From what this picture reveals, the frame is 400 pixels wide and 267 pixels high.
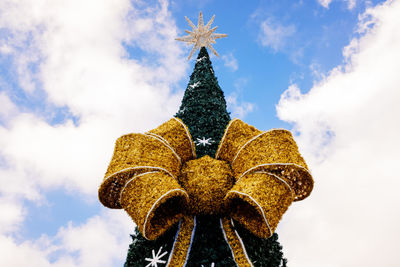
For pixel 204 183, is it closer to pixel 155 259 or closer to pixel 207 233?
pixel 207 233

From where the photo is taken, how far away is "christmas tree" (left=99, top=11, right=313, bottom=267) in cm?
266

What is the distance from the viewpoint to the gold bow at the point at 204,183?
2621 millimetres

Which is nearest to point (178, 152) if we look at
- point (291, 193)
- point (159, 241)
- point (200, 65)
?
point (159, 241)

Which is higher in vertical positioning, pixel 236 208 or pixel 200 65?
pixel 200 65

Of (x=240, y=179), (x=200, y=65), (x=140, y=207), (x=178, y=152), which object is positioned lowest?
(x=140, y=207)

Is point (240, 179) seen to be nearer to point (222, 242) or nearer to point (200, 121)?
point (222, 242)

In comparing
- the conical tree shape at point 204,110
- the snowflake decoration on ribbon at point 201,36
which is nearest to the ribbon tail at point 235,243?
the conical tree shape at point 204,110

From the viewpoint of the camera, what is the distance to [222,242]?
2.83 metres

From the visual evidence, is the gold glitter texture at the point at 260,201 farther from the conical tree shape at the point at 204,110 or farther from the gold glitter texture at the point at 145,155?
the conical tree shape at the point at 204,110

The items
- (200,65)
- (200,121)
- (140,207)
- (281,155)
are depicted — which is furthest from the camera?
(200,65)

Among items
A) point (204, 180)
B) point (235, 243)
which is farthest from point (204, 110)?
point (235, 243)

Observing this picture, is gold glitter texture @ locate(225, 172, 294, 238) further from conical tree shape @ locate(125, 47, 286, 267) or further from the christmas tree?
conical tree shape @ locate(125, 47, 286, 267)

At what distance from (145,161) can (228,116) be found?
1.52 meters

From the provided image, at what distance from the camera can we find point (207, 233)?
290cm
